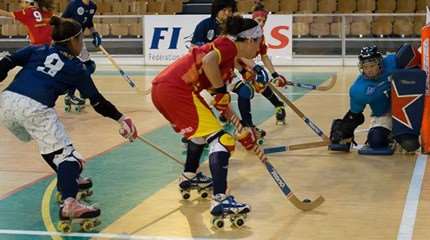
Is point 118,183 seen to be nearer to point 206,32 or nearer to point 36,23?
point 206,32

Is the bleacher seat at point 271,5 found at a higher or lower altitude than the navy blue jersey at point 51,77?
lower

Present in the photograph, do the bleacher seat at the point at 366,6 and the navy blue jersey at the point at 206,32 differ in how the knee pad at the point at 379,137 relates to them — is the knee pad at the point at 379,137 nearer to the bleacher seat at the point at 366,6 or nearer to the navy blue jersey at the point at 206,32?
the navy blue jersey at the point at 206,32

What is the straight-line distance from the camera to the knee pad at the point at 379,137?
7.56 metres

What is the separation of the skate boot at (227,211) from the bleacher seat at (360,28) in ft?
37.3

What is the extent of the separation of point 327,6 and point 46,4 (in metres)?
9.03

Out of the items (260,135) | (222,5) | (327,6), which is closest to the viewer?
(222,5)

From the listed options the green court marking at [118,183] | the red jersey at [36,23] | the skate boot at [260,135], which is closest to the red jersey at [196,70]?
the green court marking at [118,183]

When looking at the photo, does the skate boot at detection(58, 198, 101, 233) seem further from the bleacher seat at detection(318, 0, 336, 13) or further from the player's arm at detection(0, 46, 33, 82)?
the bleacher seat at detection(318, 0, 336, 13)

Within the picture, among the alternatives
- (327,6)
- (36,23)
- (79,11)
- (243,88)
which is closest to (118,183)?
(243,88)

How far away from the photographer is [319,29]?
16266 millimetres

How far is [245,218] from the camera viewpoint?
5.31 m

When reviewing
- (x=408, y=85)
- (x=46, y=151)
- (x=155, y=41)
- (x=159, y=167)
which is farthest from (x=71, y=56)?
(x=155, y=41)

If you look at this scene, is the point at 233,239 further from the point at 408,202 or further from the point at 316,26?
the point at 316,26

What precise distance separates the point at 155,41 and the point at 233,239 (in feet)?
38.2
